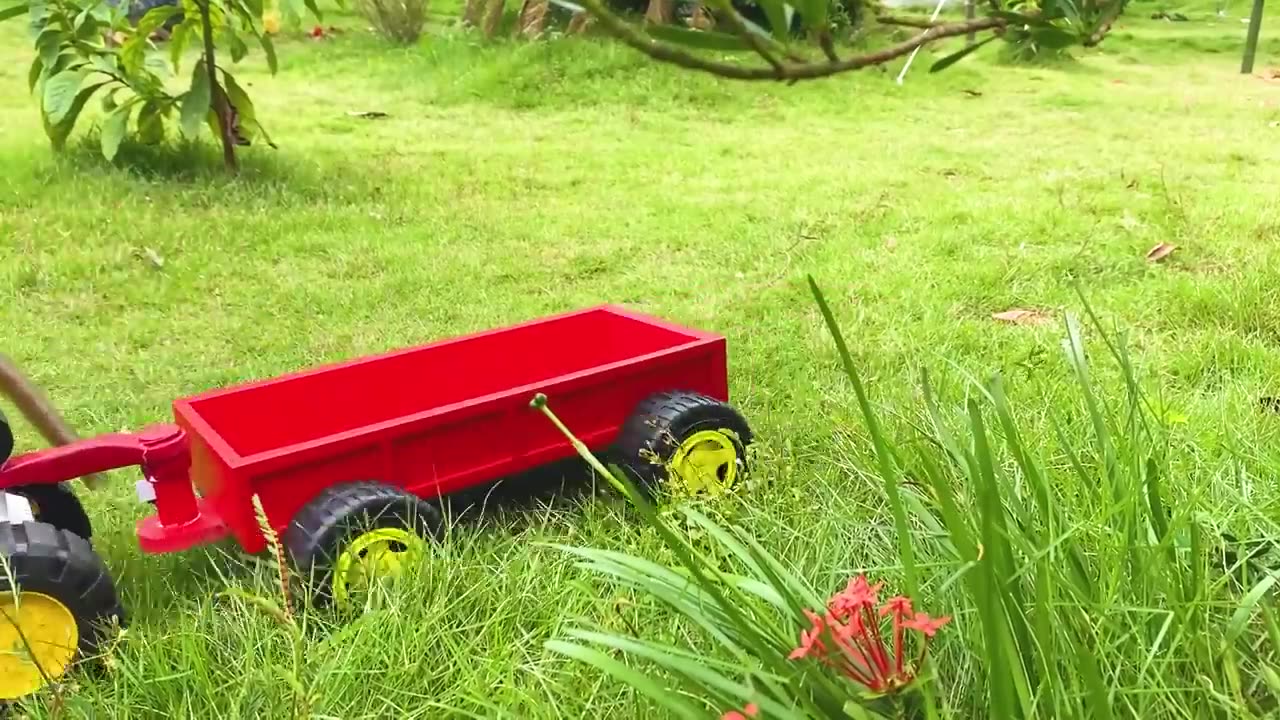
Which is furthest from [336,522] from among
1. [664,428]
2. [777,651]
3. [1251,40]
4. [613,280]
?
[1251,40]

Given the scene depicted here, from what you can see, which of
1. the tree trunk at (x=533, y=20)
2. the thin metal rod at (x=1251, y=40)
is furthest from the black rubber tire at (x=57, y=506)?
the thin metal rod at (x=1251, y=40)

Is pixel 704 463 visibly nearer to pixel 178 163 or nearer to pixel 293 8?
pixel 178 163

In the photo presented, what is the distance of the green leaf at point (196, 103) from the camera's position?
352cm

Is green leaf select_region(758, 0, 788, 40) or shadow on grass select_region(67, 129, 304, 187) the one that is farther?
shadow on grass select_region(67, 129, 304, 187)

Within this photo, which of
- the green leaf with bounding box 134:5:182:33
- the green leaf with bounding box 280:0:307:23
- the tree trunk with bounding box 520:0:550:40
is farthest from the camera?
the tree trunk with bounding box 520:0:550:40

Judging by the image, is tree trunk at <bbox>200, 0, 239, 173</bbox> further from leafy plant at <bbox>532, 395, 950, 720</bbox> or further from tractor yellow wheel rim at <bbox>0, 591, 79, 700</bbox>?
leafy plant at <bbox>532, 395, 950, 720</bbox>

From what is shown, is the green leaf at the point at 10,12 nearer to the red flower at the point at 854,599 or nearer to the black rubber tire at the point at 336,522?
the black rubber tire at the point at 336,522

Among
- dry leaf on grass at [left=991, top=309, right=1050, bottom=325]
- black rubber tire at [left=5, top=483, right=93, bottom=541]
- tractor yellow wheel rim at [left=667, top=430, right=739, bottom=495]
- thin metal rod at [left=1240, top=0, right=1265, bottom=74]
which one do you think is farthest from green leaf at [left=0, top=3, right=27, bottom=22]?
thin metal rod at [left=1240, top=0, right=1265, bottom=74]

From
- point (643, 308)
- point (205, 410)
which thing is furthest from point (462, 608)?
point (643, 308)

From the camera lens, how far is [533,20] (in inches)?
287

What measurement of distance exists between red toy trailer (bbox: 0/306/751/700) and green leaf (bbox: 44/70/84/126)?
2.26 metres

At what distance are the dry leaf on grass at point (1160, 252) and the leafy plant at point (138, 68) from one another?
8.66 feet

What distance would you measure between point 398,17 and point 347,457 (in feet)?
23.5

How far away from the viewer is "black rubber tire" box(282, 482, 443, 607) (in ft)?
4.58
